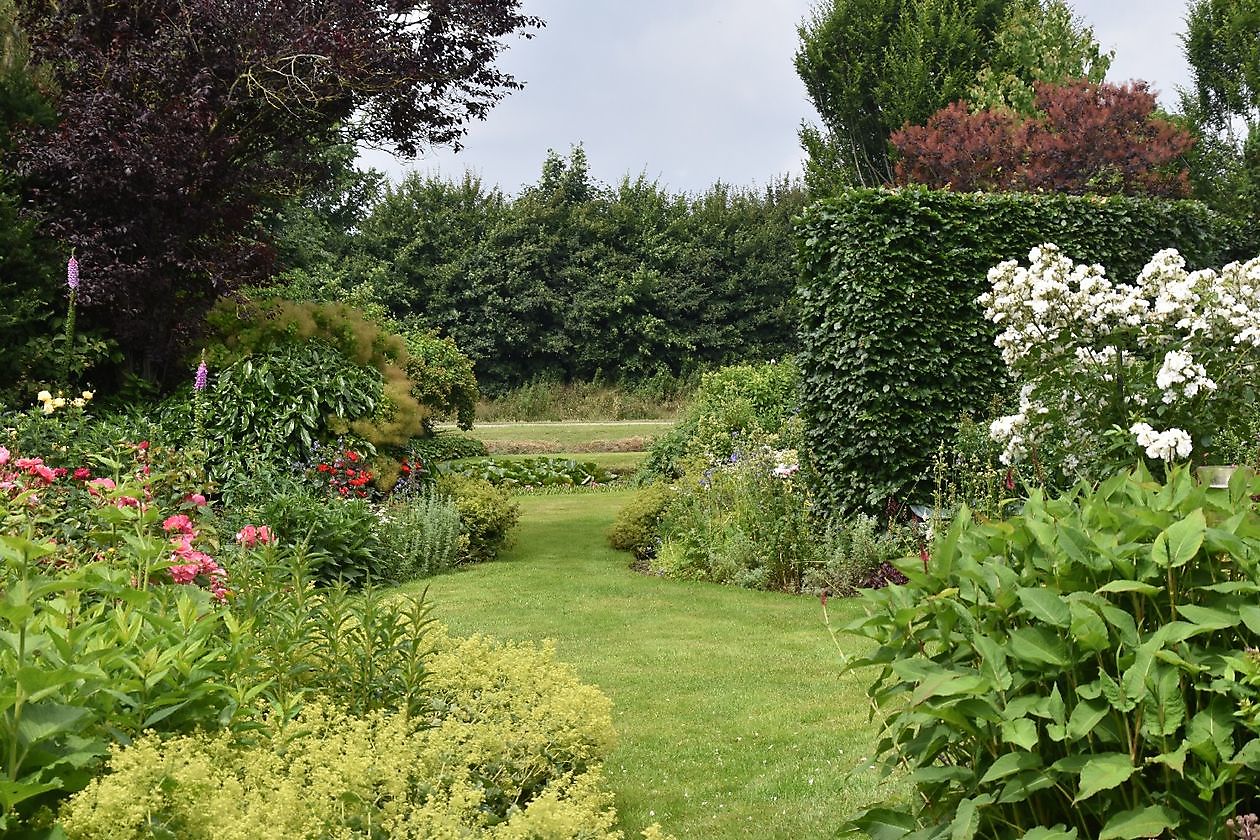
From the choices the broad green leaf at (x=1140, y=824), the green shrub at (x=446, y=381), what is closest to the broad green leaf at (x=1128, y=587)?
the broad green leaf at (x=1140, y=824)

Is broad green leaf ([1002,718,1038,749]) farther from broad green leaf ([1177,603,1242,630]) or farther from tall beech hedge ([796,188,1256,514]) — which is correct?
tall beech hedge ([796,188,1256,514])

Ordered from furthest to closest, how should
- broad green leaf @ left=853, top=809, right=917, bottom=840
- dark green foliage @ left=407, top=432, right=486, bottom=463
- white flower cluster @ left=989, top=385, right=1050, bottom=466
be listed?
dark green foliage @ left=407, top=432, right=486, bottom=463 → white flower cluster @ left=989, top=385, right=1050, bottom=466 → broad green leaf @ left=853, top=809, right=917, bottom=840

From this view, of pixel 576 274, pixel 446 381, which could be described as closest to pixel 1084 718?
pixel 446 381

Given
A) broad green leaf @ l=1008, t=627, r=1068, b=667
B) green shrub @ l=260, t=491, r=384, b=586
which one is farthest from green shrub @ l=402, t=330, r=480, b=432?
broad green leaf @ l=1008, t=627, r=1068, b=667

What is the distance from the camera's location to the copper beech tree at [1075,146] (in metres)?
18.4

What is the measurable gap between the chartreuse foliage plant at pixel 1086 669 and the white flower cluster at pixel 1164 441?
201cm

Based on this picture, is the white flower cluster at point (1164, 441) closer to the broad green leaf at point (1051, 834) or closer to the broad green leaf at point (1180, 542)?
the broad green leaf at point (1180, 542)

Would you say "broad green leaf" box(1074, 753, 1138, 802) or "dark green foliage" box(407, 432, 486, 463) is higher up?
"broad green leaf" box(1074, 753, 1138, 802)

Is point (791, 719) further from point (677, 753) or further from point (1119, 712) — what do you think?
point (1119, 712)

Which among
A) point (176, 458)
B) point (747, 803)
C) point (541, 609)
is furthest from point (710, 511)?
point (747, 803)

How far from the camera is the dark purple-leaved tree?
805cm

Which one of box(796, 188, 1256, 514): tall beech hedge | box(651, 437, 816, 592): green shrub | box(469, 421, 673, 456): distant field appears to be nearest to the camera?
box(796, 188, 1256, 514): tall beech hedge

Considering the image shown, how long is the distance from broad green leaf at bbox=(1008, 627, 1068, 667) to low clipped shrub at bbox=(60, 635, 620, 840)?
0.97m

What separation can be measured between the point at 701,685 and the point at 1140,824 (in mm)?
3314
